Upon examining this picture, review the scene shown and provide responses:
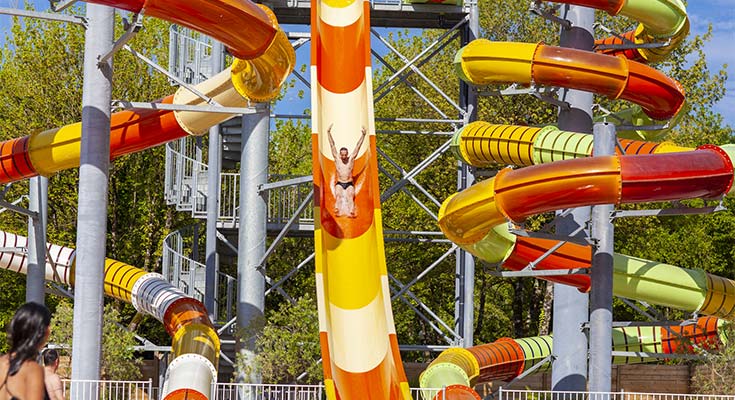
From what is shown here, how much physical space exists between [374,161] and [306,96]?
2412cm

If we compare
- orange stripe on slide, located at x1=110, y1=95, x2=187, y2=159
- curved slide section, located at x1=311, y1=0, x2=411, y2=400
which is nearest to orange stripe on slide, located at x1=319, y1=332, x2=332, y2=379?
curved slide section, located at x1=311, y1=0, x2=411, y2=400

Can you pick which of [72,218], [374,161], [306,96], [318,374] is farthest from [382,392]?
[306,96]

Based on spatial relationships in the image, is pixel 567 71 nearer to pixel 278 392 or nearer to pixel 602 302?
pixel 602 302

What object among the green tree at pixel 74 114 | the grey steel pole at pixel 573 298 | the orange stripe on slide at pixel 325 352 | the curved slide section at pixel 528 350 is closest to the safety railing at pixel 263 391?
the orange stripe on slide at pixel 325 352

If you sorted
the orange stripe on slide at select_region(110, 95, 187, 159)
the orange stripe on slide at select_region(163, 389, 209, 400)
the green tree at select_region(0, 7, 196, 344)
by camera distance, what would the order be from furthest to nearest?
the green tree at select_region(0, 7, 196, 344), the orange stripe on slide at select_region(110, 95, 187, 159), the orange stripe on slide at select_region(163, 389, 209, 400)

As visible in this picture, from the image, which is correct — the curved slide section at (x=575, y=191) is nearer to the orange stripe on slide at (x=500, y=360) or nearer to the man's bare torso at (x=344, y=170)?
the orange stripe on slide at (x=500, y=360)

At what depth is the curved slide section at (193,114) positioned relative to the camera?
565 inches

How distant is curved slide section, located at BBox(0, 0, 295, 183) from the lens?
14344 millimetres

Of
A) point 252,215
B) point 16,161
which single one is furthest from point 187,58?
point 16,161

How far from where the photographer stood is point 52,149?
16.4 metres

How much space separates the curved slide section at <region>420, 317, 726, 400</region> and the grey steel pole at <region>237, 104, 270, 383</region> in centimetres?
305

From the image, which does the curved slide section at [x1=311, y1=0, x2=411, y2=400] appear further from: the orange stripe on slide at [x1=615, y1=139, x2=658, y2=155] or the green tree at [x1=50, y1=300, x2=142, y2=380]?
the green tree at [x1=50, y1=300, x2=142, y2=380]

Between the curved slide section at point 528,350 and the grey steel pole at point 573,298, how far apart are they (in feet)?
3.25

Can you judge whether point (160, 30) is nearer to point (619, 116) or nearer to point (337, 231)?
point (619, 116)
